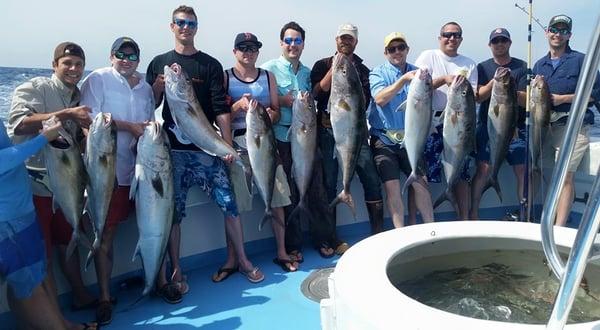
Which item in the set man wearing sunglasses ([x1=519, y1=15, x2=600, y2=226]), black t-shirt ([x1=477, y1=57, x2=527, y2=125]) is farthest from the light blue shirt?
man wearing sunglasses ([x1=519, y1=15, x2=600, y2=226])

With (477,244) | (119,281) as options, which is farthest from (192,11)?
(477,244)

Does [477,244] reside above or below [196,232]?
above

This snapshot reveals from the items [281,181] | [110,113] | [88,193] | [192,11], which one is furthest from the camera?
[281,181]

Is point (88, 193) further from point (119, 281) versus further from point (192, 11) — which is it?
point (192, 11)

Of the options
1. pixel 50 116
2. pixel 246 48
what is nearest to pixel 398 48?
pixel 246 48

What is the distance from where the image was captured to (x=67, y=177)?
119 inches

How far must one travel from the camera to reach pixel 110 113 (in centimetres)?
333

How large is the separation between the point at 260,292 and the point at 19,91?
2.24 metres

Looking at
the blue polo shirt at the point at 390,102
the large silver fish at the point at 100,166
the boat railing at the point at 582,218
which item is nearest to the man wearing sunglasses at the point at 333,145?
the blue polo shirt at the point at 390,102

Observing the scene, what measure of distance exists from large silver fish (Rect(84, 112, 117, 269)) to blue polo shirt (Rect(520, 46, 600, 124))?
4.08 meters

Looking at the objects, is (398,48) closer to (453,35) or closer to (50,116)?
(453,35)

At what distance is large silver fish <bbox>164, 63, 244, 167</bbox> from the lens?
3494mm

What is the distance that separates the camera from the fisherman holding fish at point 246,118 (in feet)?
12.7

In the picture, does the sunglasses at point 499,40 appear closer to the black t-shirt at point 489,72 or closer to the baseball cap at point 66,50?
the black t-shirt at point 489,72
